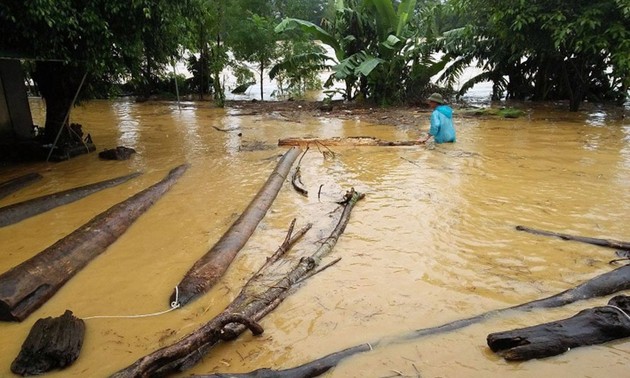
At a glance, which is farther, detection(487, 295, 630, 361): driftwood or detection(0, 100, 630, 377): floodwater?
detection(0, 100, 630, 377): floodwater

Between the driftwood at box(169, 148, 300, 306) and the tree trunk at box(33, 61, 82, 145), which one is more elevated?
the tree trunk at box(33, 61, 82, 145)

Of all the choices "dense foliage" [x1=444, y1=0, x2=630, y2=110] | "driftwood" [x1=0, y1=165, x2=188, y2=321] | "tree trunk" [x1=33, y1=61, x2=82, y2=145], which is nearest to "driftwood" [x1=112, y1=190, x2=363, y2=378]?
"driftwood" [x1=0, y1=165, x2=188, y2=321]

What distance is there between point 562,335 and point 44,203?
6.49m

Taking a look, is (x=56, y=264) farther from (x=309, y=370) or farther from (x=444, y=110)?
(x=444, y=110)

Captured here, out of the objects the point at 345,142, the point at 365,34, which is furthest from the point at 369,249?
the point at 365,34

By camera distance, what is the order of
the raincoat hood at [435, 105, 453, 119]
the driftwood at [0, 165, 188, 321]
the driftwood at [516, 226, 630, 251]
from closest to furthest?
the driftwood at [0, 165, 188, 321]
the driftwood at [516, 226, 630, 251]
the raincoat hood at [435, 105, 453, 119]

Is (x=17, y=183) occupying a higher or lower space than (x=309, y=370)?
higher

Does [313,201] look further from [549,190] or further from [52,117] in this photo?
[52,117]

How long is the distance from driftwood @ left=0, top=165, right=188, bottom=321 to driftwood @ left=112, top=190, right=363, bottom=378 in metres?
1.42

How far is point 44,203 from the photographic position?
613cm

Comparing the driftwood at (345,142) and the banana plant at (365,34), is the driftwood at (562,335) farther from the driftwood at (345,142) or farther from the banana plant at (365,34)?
the banana plant at (365,34)

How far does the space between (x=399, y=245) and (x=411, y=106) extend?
13.4 metres

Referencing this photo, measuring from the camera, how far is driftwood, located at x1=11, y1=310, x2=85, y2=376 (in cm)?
286

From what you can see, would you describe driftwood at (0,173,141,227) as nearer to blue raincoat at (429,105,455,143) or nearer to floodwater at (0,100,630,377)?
floodwater at (0,100,630,377)
